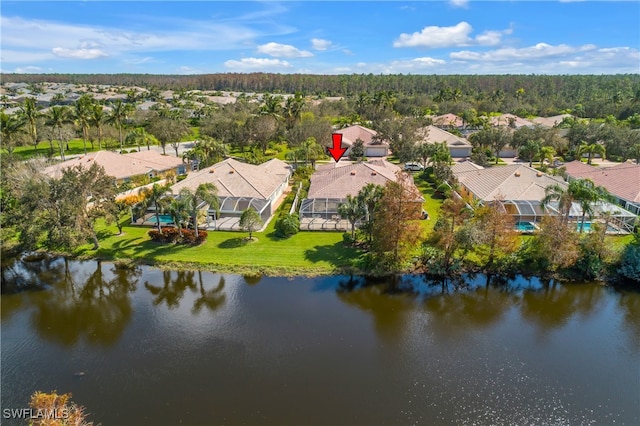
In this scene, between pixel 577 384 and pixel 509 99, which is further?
pixel 509 99

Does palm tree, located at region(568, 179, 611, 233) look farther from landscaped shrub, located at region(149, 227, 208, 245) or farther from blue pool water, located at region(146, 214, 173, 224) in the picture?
blue pool water, located at region(146, 214, 173, 224)

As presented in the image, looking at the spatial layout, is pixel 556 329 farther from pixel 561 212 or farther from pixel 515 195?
pixel 515 195

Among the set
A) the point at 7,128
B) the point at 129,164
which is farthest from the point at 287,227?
the point at 7,128

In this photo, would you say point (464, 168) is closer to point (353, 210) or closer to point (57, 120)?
point (353, 210)

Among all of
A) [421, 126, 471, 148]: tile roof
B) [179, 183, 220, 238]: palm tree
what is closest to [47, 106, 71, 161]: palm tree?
[179, 183, 220, 238]: palm tree

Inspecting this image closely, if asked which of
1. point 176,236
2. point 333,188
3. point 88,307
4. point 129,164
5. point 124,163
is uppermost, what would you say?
point 124,163

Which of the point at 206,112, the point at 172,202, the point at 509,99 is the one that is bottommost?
the point at 172,202

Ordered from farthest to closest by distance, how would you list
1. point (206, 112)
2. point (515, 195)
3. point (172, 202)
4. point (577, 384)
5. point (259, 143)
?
point (206, 112) < point (259, 143) < point (515, 195) < point (172, 202) < point (577, 384)

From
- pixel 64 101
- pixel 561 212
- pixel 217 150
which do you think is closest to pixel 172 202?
pixel 217 150
